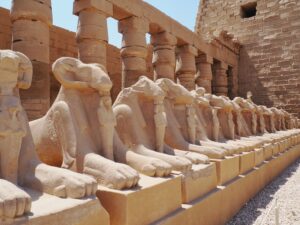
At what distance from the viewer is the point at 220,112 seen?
597cm

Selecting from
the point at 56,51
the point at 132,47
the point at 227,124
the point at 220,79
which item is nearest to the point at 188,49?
the point at 132,47

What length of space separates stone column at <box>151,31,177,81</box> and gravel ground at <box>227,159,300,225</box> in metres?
5.55

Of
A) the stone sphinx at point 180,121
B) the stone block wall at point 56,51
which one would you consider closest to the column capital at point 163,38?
the stone block wall at point 56,51

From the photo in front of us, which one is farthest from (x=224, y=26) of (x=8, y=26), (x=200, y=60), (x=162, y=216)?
(x=162, y=216)

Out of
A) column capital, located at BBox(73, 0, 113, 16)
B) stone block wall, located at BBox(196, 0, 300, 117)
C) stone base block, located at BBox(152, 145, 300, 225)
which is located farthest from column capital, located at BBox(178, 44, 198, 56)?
stone base block, located at BBox(152, 145, 300, 225)

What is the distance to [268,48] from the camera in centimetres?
1557

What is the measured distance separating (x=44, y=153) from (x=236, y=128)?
4755mm

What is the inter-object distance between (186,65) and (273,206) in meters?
8.16

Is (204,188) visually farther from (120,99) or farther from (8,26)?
(8,26)

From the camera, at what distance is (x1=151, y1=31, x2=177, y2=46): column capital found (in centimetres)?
1072

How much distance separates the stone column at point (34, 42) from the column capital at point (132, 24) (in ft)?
9.90

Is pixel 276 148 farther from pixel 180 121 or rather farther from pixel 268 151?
pixel 180 121

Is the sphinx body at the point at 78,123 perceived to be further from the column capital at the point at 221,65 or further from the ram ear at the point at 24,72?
the column capital at the point at 221,65

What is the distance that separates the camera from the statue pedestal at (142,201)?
86.3 inches
